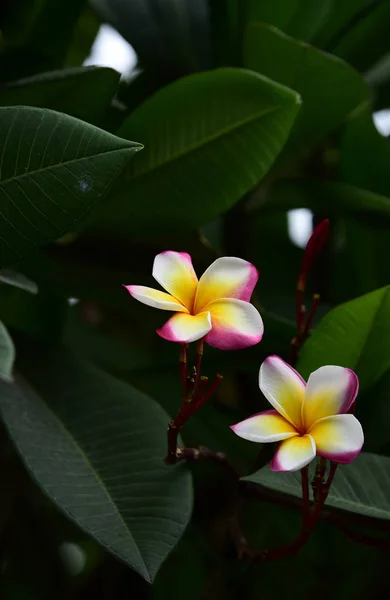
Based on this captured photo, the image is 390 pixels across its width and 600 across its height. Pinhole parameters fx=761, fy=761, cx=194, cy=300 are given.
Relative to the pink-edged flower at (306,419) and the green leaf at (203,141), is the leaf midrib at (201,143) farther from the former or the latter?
the pink-edged flower at (306,419)

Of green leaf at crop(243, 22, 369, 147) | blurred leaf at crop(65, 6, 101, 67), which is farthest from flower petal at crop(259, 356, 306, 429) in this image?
blurred leaf at crop(65, 6, 101, 67)

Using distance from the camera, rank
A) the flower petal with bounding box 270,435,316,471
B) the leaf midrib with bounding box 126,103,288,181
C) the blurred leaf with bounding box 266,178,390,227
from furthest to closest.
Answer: the blurred leaf with bounding box 266,178,390,227 → the leaf midrib with bounding box 126,103,288,181 → the flower petal with bounding box 270,435,316,471

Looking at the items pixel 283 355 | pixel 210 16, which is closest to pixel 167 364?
pixel 283 355

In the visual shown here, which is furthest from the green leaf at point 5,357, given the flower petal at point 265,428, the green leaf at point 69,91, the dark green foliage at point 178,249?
the green leaf at point 69,91

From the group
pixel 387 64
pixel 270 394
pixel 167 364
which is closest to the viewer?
pixel 270 394

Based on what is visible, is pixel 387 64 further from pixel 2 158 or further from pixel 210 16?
pixel 2 158

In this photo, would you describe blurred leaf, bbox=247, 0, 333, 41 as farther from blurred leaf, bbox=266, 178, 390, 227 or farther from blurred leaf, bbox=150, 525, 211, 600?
blurred leaf, bbox=150, 525, 211, 600

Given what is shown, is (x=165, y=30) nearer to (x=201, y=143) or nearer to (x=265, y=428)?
(x=201, y=143)

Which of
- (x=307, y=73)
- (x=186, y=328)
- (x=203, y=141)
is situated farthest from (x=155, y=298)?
(x=307, y=73)
